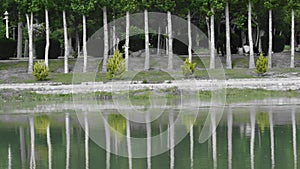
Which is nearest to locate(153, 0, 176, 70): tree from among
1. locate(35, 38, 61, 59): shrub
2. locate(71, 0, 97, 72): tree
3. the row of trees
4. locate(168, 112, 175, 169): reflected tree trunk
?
the row of trees

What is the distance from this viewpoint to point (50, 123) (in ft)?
100

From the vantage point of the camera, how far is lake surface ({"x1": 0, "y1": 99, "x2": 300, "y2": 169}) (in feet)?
65.7

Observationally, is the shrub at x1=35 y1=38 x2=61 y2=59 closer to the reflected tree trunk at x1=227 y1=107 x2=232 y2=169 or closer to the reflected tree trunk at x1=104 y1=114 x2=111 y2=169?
the reflected tree trunk at x1=104 y1=114 x2=111 y2=169

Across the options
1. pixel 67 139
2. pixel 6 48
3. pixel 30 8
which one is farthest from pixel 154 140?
pixel 6 48

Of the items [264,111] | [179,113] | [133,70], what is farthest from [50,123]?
[133,70]

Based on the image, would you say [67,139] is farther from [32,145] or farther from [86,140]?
[32,145]

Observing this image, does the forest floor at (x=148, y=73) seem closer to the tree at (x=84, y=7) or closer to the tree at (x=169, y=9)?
the tree at (x=169, y=9)

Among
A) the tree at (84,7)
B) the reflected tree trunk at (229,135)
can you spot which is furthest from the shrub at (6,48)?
the reflected tree trunk at (229,135)

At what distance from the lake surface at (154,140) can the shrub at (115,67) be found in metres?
11.3

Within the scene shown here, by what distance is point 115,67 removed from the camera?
4694 cm

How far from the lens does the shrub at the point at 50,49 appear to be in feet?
205

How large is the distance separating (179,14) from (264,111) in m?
25.2

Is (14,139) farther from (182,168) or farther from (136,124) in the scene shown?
(182,168)

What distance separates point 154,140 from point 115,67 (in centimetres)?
2266
